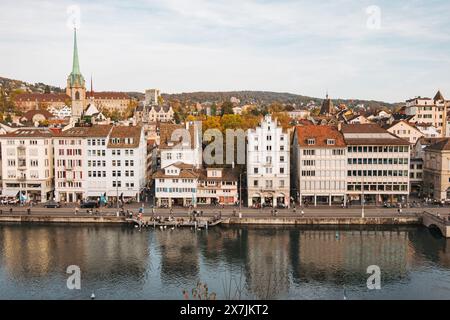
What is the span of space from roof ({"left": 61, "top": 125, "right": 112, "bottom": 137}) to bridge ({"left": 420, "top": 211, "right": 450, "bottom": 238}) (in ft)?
144

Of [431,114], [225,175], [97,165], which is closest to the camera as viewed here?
[225,175]

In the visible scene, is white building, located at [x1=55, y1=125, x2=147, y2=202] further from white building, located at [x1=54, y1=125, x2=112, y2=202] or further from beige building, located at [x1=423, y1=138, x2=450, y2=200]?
beige building, located at [x1=423, y1=138, x2=450, y2=200]

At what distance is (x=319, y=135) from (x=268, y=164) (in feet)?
27.5

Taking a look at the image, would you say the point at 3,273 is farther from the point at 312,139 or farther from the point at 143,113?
the point at 143,113

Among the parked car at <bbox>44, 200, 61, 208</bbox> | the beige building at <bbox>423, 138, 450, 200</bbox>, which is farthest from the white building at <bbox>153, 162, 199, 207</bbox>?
the beige building at <bbox>423, 138, 450, 200</bbox>

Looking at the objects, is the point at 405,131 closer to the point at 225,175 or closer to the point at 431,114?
the point at 431,114

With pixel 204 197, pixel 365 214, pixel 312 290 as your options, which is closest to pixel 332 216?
pixel 365 214

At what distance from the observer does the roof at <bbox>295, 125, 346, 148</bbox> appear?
2854 inches

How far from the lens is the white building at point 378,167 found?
236ft

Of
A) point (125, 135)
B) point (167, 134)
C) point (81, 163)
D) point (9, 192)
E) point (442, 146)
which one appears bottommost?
point (9, 192)

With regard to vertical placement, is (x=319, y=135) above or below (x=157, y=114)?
below

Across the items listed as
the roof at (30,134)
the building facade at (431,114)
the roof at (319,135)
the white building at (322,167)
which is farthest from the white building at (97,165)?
the building facade at (431,114)

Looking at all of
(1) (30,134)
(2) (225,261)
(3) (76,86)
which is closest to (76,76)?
(3) (76,86)

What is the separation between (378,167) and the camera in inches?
2837
